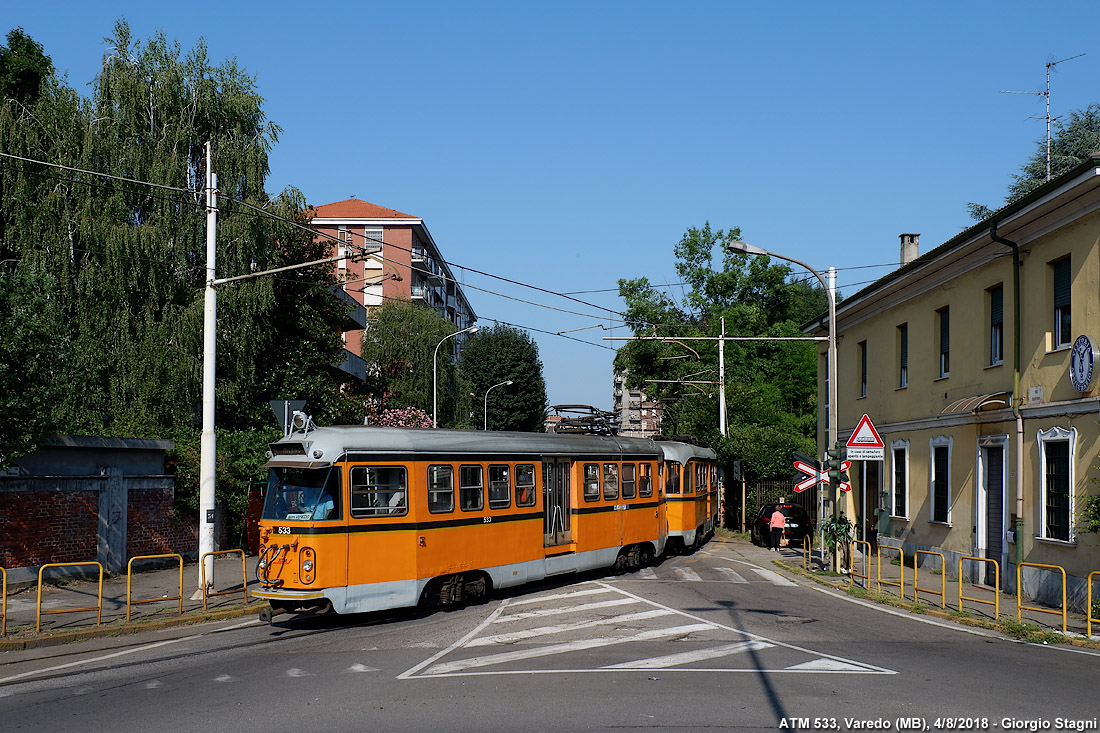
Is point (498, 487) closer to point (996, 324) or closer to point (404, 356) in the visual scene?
point (996, 324)

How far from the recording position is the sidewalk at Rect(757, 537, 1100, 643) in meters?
15.4

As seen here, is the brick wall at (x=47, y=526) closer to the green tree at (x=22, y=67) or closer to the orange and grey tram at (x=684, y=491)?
the orange and grey tram at (x=684, y=491)

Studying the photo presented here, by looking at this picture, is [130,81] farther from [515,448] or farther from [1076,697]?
[1076,697]

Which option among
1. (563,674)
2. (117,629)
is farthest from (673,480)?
(563,674)

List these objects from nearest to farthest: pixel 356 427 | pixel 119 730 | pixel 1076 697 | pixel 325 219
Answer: pixel 119 730 < pixel 1076 697 < pixel 356 427 < pixel 325 219

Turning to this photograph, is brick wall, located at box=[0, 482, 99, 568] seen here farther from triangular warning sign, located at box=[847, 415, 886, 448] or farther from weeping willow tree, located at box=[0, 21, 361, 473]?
triangular warning sign, located at box=[847, 415, 886, 448]

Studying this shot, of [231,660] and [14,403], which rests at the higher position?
[14,403]

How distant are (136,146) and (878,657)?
24.0 metres

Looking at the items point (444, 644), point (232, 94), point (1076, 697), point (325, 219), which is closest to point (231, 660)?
point (444, 644)

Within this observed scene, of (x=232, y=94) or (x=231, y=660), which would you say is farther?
(x=232, y=94)

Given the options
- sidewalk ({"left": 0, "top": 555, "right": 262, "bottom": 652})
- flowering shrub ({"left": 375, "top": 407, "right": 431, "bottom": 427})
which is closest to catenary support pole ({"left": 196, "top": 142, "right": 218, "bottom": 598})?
sidewalk ({"left": 0, "top": 555, "right": 262, "bottom": 652})

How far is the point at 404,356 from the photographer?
5191 cm

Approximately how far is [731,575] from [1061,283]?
897 centimetres

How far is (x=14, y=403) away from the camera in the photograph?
15.8 m
